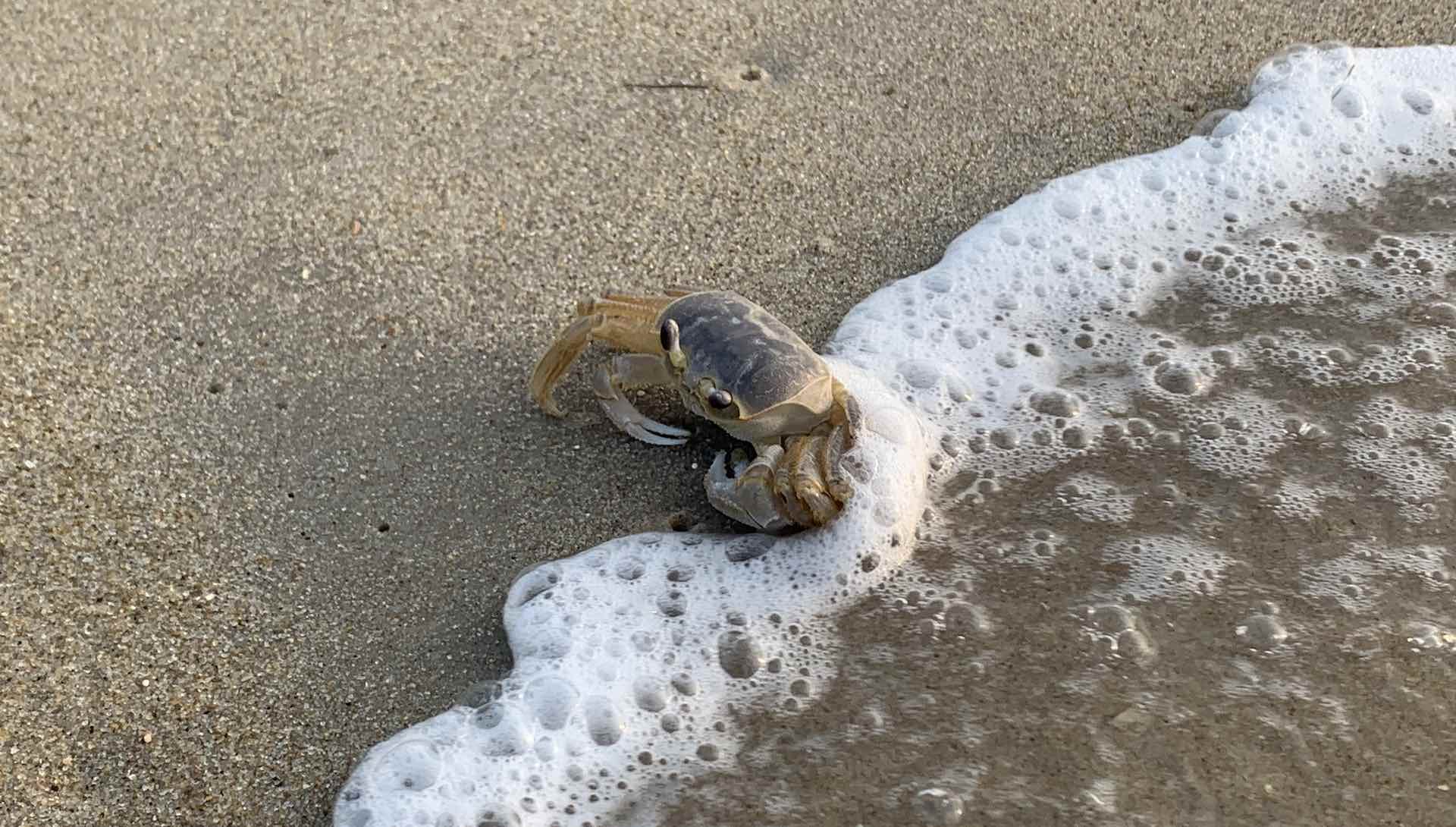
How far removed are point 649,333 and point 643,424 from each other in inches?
8.0

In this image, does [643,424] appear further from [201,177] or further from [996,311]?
[201,177]

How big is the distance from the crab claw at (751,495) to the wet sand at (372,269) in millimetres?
95

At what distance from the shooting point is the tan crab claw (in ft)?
7.70

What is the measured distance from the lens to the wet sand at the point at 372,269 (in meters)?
2.02

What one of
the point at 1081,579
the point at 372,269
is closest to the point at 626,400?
the point at 372,269

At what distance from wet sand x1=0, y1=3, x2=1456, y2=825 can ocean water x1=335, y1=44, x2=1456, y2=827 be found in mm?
153

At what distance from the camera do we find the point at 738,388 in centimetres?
216

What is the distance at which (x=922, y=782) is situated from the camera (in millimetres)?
1849

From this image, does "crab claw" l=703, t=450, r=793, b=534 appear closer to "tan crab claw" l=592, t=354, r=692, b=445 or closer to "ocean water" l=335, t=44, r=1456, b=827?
"ocean water" l=335, t=44, r=1456, b=827

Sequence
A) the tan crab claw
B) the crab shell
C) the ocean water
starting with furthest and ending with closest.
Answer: the tan crab claw < the crab shell < the ocean water

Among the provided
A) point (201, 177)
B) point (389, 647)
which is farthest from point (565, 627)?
point (201, 177)

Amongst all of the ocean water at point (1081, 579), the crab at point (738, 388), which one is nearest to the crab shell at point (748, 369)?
the crab at point (738, 388)

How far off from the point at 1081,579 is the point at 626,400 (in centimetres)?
99

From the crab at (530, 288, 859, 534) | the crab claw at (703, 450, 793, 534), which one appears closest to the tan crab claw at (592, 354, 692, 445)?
the crab at (530, 288, 859, 534)
